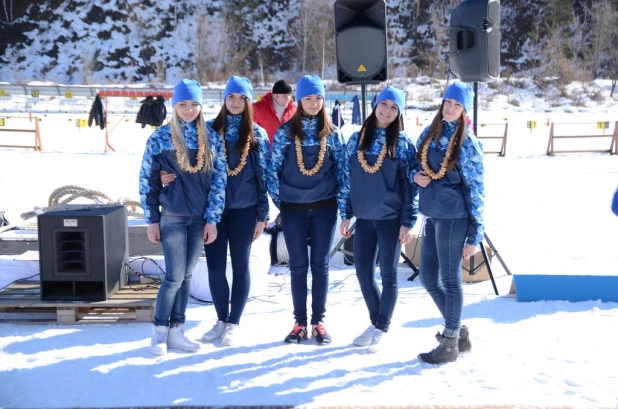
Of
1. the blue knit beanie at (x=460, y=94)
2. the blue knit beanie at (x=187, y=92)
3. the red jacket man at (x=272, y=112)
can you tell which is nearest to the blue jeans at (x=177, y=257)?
the blue knit beanie at (x=187, y=92)

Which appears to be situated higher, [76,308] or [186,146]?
[186,146]

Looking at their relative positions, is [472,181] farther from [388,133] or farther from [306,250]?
[306,250]

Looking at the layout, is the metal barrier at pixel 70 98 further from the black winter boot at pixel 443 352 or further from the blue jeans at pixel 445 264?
the black winter boot at pixel 443 352

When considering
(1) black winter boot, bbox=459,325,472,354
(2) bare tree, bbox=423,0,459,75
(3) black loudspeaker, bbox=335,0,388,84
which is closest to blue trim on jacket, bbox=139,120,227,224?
(1) black winter boot, bbox=459,325,472,354

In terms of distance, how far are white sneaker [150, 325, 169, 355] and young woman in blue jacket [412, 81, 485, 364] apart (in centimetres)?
150

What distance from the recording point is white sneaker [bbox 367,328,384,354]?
416 centimetres

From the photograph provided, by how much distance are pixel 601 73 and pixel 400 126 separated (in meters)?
38.1

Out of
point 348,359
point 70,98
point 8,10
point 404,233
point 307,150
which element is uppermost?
point 8,10

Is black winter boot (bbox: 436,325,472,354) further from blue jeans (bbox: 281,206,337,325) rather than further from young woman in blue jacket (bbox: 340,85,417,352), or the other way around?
blue jeans (bbox: 281,206,337,325)

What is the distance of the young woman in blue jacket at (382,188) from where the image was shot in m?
4.03

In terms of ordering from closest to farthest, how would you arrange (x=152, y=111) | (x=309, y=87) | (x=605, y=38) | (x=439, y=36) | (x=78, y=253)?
(x=309, y=87) < (x=78, y=253) < (x=152, y=111) < (x=605, y=38) < (x=439, y=36)

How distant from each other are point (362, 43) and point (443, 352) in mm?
2966

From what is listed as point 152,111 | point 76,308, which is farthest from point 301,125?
point 152,111

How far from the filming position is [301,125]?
13.6 feet
